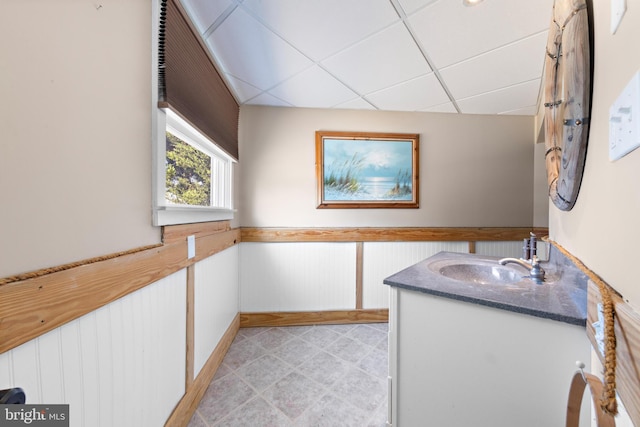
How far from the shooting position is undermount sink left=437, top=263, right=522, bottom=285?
1264 millimetres

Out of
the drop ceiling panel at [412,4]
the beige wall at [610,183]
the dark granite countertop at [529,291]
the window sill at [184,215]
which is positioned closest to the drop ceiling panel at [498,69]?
the drop ceiling panel at [412,4]

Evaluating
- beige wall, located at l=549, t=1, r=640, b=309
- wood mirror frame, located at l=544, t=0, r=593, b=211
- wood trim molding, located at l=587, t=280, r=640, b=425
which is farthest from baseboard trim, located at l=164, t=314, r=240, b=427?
wood mirror frame, located at l=544, t=0, r=593, b=211

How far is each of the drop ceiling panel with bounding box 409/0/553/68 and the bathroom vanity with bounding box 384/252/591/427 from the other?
131cm

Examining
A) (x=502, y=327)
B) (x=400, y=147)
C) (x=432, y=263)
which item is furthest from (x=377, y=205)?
(x=502, y=327)

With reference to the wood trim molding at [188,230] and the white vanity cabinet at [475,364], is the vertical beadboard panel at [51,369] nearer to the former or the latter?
the wood trim molding at [188,230]

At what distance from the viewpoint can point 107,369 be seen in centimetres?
78

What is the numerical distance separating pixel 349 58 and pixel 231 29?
79 centimetres

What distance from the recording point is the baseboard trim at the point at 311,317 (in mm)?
2338

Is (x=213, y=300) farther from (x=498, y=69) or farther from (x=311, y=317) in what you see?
(x=498, y=69)

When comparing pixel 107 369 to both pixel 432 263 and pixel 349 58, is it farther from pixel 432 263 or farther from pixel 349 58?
pixel 349 58

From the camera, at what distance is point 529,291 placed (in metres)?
0.89

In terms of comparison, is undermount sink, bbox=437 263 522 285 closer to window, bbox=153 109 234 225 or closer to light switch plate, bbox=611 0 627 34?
light switch plate, bbox=611 0 627 34

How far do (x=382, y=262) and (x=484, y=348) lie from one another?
1654 mm

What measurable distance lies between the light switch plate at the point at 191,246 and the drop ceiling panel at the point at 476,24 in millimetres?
1772
